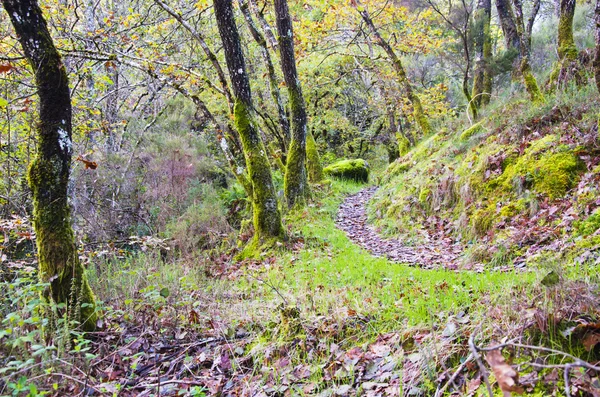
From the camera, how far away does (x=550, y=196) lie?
5410 mm

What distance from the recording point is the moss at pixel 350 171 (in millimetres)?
15242

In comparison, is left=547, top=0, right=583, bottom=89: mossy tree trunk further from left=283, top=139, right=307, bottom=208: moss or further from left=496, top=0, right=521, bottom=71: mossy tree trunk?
left=283, top=139, right=307, bottom=208: moss

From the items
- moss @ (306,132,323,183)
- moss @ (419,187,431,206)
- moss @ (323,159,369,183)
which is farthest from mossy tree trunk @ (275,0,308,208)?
moss @ (323,159,369,183)

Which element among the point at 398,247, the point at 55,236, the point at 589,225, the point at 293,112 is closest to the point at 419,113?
the point at 293,112

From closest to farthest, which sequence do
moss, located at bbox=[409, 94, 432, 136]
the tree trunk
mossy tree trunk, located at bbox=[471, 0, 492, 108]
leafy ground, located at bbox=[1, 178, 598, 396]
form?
leafy ground, located at bbox=[1, 178, 598, 396] < the tree trunk < mossy tree trunk, located at bbox=[471, 0, 492, 108] < moss, located at bbox=[409, 94, 432, 136]

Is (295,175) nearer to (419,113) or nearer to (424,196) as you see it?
(424,196)

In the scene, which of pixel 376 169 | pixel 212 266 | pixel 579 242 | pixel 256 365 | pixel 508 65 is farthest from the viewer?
pixel 376 169

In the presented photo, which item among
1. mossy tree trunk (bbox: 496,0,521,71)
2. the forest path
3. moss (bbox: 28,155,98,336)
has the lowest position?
the forest path

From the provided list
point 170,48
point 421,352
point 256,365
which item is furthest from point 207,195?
point 421,352

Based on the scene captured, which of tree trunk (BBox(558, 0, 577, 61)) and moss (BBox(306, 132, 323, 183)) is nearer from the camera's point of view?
tree trunk (BBox(558, 0, 577, 61))

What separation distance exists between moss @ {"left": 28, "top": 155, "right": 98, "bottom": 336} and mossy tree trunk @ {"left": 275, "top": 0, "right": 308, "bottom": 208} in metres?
6.72

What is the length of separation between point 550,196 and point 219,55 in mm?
11869

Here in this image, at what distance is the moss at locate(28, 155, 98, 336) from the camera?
135 inches

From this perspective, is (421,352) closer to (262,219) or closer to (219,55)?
(262,219)
